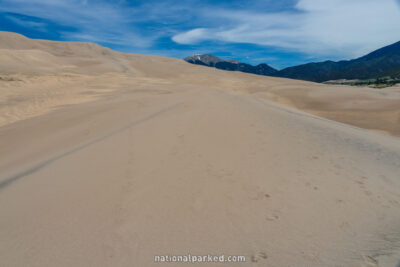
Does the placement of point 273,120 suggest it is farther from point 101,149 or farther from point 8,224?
point 8,224

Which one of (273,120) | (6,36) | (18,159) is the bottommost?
(18,159)

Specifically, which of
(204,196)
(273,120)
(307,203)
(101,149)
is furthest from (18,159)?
(273,120)

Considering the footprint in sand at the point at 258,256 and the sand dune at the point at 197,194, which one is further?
the sand dune at the point at 197,194

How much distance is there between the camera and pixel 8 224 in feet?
8.73

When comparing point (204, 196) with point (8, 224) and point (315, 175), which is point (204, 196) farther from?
point (8, 224)

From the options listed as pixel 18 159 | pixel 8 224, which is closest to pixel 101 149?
pixel 18 159

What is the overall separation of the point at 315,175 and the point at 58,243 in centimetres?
361

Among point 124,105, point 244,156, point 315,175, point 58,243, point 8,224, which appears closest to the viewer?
point 58,243

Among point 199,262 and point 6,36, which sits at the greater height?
point 6,36

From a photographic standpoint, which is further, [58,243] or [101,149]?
[101,149]

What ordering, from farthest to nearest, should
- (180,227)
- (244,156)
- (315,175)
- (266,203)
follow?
(244,156) < (315,175) < (266,203) < (180,227)

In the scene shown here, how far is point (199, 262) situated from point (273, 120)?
582 centimetres

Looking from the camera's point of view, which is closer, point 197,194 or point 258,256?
point 258,256

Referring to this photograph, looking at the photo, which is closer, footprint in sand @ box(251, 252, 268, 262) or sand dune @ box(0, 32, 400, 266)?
footprint in sand @ box(251, 252, 268, 262)
